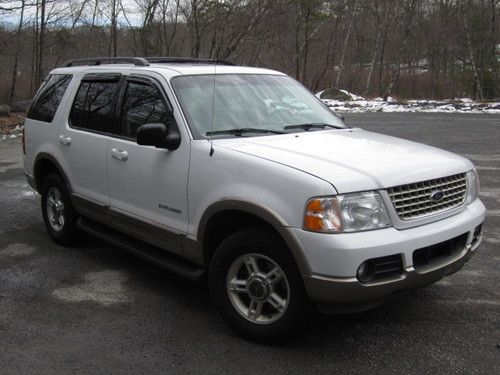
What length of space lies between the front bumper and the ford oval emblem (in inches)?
8.5

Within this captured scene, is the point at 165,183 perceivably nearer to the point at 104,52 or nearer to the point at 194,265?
the point at 194,265

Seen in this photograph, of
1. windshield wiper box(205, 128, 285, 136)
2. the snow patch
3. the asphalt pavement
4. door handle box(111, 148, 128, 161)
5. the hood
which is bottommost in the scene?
the asphalt pavement

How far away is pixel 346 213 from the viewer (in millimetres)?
3146

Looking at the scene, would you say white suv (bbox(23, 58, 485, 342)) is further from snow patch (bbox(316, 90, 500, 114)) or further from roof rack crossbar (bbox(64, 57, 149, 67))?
snow patch (bbox(316, 90, 500, 114))

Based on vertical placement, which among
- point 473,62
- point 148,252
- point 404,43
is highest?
point 404,43

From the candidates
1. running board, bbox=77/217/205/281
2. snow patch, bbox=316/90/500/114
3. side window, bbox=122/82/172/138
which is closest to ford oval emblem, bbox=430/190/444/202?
running board, bbox=77/217/205/281

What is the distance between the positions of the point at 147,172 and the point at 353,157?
5.30ft

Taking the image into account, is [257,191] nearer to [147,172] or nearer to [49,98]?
[147,172]

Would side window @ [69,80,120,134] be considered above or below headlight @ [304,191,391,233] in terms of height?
above

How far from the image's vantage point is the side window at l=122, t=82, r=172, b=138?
4324 millimetres

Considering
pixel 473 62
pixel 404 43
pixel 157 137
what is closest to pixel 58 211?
pixel 157 137

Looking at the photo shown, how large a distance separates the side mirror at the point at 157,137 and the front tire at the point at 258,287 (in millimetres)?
844

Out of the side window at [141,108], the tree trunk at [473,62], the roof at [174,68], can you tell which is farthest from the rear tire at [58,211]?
the tree trunk at [473,62]

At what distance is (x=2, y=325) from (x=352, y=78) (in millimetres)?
34142
